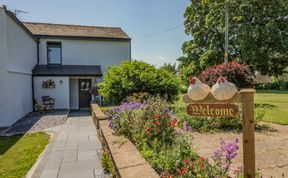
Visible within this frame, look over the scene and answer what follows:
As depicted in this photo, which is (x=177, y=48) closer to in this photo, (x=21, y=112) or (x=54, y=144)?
(x=21, y=112)

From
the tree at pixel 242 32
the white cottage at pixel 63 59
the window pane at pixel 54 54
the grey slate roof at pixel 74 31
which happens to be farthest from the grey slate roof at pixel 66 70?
the tree at pixel 242 32

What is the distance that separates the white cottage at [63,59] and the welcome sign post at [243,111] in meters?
11.9

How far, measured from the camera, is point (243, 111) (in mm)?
2348

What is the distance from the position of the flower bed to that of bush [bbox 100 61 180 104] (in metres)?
4.52

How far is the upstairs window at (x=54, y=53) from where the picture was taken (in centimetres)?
1697

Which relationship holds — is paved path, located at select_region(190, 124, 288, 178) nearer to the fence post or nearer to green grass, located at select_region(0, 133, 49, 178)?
the fence post

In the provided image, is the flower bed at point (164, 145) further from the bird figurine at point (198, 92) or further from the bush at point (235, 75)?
the bush at point (235, 75)

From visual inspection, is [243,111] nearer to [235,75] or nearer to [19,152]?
[19,152]

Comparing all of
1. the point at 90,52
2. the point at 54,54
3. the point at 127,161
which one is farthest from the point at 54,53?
the point at 127,161

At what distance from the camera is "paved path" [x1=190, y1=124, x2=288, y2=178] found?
4.20m

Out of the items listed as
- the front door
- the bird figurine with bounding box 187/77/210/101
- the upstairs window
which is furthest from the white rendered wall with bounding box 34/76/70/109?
the bird figurine with bounding box 187/77/210/101

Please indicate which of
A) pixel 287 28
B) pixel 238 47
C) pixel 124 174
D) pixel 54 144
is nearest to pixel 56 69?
pixel 54 144

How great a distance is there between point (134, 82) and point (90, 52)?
328 inches

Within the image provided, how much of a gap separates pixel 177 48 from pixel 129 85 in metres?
21.9
